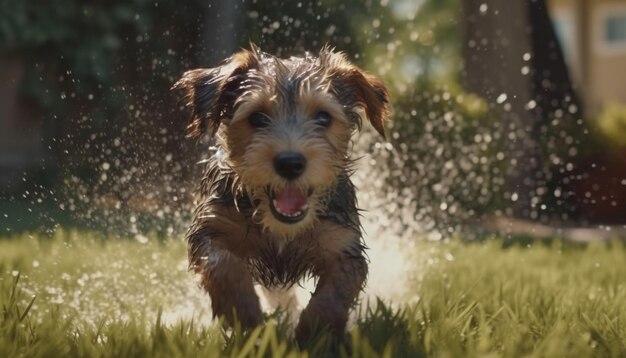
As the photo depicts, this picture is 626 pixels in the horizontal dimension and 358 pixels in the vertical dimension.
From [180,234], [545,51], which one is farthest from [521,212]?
[180,234]

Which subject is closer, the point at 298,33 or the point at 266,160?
the point at 266,160

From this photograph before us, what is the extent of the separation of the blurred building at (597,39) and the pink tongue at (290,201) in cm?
2234

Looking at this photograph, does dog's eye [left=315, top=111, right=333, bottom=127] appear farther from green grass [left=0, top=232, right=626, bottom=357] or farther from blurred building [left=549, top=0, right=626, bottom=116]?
blurred building [left=549, top=0, right=626, bottom=116]

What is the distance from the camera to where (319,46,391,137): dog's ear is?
4469 mm

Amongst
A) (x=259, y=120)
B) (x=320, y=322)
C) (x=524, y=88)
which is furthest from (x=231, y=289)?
(x=524, y=88)

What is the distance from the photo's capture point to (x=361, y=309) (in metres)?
4.43

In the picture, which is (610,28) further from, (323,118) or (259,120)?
(259,120)

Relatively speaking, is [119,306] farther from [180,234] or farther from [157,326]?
[180,234]

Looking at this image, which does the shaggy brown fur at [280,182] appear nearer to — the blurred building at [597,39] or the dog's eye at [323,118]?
the dog's eye at [323,118]

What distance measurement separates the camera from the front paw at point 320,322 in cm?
373

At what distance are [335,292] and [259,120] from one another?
820mm

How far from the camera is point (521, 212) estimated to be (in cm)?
1245

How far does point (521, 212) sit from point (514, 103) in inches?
57.6

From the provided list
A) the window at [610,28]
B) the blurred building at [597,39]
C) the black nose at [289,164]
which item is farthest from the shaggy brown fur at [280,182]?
the window at [610,28]
